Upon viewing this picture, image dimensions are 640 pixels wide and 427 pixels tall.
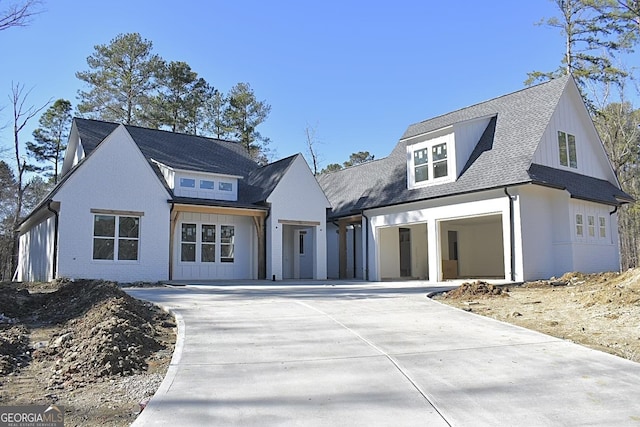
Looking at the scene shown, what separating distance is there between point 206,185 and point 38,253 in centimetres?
728

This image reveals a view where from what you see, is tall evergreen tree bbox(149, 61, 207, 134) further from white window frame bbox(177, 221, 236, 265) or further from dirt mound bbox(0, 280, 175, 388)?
dirt mound bbox(0, 280, 175, 388)

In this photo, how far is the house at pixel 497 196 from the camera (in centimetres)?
1530

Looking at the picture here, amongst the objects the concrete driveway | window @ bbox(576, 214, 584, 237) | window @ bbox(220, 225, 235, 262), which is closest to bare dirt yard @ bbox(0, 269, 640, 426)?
the concrete driveway

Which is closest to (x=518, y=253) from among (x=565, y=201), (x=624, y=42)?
(x=565, y=201)

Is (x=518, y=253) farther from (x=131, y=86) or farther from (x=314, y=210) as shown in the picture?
(x=131, y=86)

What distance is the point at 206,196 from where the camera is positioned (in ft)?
63.3

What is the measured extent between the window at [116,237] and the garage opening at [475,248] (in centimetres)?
1366

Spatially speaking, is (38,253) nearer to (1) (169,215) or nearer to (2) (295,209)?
(1) (169,215)

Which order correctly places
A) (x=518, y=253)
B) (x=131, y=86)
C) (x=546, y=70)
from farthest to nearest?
(x=131, y=86) < (x=546, y=70) < (x=518, y=253)

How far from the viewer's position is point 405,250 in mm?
21734

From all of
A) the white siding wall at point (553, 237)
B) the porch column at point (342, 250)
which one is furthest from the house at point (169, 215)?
the white siding wall at point (553, 237)

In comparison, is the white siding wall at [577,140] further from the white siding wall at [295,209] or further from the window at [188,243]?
the window at [188,243]

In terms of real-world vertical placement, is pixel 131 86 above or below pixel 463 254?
above

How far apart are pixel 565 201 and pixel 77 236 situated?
16485 millimetres
